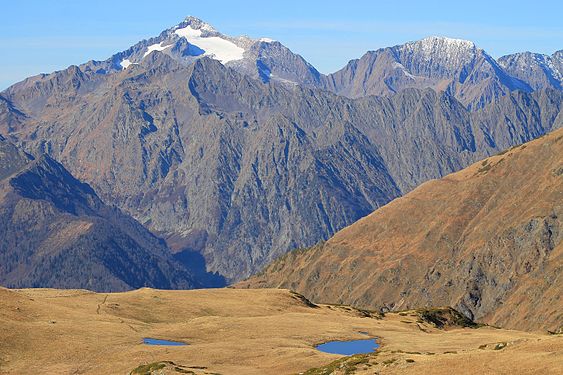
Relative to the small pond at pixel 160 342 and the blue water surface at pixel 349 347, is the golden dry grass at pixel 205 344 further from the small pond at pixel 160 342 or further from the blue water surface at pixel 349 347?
the blue water surface at pixel 349 347

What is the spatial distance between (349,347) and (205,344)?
28.9 m

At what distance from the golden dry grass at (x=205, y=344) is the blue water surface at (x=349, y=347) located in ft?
7.95

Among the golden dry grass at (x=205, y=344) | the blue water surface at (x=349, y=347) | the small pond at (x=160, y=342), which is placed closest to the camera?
the golden dry grass at (x=205, y=344)

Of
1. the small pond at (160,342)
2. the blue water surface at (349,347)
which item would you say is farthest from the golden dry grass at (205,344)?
the blue water surface at (349,347)

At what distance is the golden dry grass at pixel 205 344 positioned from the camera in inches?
4525

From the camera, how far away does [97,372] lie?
5231 inches

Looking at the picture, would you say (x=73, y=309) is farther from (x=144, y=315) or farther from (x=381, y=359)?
(x=381, y=359)

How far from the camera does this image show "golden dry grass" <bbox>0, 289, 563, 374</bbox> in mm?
→ 114938

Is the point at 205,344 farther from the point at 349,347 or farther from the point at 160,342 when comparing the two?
the point at 349,347

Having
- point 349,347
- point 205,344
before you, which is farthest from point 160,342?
point 349,347

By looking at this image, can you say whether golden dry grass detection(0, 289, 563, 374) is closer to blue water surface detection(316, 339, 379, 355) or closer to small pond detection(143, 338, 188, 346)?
small pond detection(143, 338, 188, 346)

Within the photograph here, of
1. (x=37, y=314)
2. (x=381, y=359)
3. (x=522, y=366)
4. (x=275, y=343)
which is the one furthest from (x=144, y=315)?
(x=522, y=366)

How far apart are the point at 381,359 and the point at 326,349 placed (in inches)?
1528

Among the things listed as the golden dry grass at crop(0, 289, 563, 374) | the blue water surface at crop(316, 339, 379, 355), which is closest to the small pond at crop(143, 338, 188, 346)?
the golden dry grass at crop(0, 289, 563, 374)
